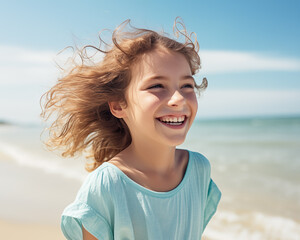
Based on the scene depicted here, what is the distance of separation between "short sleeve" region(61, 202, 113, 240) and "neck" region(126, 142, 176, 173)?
0.39 metres

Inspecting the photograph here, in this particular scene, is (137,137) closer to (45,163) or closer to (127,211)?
(127,211)

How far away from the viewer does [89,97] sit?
2076 millimetres

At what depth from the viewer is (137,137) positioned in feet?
6.48

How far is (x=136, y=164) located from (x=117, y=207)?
31 centimetres

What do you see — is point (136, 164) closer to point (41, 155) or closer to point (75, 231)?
point (75, 231)

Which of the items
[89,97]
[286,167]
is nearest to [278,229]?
[89,97]

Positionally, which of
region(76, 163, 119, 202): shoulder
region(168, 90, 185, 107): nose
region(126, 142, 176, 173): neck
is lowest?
region(76, 163, 119, 202): shoulder

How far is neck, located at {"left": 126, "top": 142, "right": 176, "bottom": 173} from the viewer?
1.95m

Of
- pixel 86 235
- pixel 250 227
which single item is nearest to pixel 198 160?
pixel 86 235

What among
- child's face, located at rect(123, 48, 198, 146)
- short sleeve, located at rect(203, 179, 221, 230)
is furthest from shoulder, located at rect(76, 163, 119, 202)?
short sleeve, located at rect(203, 179, 221, 230)

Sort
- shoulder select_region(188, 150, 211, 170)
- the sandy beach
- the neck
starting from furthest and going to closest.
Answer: the sandy beach
shoulder select_region(188, 150, 211, 170)
the neck

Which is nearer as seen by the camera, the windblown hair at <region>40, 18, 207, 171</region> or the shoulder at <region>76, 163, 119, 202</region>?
the shoulder at <region>76, 163, 119, 202</region>

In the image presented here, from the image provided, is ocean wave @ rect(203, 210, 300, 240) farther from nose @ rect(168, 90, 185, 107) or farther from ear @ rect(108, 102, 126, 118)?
nose @ rect(168, 90, 185, 107)

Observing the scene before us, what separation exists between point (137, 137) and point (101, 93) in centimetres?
34
